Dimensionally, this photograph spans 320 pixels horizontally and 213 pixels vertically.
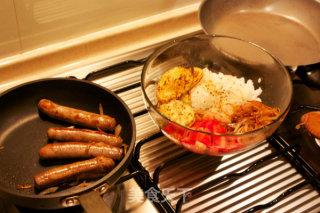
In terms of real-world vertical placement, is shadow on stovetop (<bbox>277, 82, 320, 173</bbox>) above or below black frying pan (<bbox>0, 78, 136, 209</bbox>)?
below

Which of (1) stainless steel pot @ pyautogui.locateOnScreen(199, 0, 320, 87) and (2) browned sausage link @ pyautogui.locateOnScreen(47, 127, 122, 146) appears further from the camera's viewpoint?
(1) stainless steel pot @ pyautogui.locateOnScreen(199, 0, 320, 87)

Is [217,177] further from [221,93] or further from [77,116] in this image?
[77,116]

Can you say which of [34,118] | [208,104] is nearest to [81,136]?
[34,118]

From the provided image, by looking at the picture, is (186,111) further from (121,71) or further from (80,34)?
(80,34)

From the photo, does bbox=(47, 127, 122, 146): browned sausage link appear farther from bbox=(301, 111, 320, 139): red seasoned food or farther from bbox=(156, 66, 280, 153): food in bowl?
bbox=(301, 111, 320, 139): red seasoned food

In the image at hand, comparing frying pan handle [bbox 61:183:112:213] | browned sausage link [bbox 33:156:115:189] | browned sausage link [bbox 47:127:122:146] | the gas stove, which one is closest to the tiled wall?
the gas stove

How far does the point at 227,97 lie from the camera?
983mm

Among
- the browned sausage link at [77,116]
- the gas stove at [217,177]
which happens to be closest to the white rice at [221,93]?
the gas stove at [217,177]

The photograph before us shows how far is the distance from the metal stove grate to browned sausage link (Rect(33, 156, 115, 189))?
86 mm

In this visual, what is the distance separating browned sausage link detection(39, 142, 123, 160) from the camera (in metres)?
0.84

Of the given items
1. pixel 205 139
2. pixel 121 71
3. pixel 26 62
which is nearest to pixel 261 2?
pixel 121 71

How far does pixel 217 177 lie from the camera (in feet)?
3.07

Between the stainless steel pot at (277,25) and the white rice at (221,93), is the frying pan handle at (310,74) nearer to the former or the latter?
the stainless steel pot at (277,25)

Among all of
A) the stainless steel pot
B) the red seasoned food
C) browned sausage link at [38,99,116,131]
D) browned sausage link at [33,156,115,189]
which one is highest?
the stainless steel pot
